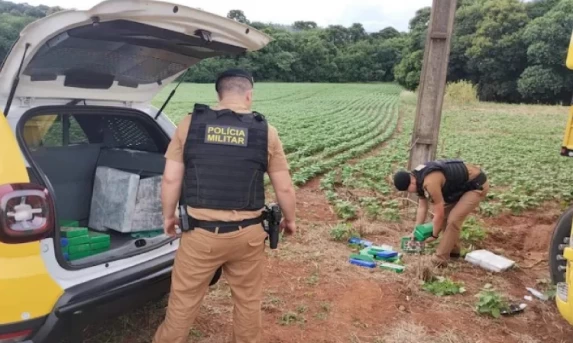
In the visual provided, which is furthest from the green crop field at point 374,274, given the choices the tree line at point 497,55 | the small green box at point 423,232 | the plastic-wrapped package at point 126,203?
the tree line at point 497,55

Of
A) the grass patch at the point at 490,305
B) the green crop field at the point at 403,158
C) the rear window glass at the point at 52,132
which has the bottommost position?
the green crop field at the point at 403,158

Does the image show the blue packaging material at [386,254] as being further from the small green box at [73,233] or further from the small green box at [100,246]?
the small green box at [73,233]

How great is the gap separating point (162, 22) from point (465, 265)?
414 cm

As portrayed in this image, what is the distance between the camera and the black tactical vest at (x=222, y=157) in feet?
9.57

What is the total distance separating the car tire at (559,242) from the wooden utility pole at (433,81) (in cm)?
247

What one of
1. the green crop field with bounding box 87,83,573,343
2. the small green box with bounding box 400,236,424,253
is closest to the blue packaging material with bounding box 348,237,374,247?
the green crop field with bounding box 87,83,573,343

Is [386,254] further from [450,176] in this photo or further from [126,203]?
[126,203]

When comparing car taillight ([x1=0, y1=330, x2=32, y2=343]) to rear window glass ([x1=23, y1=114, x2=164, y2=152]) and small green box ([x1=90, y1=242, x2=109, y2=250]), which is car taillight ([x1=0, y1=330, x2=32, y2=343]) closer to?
small green box ([x1=90, y1=242, x2=109, y2=250])

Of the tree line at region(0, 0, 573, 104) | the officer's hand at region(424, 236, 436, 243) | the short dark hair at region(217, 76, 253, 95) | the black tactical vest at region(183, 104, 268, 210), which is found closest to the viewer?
the black tactical vest at region(183, 104, 268, 210)

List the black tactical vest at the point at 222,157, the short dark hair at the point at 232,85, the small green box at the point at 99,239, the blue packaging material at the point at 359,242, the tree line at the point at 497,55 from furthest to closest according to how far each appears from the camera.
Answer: the tree line at the point at 497,55, the blue packaging material at the point at 359,242, the small green box at the point at 99,239, the short dark hair at the point at 232,85, the black tactical vest at the point at 222,157

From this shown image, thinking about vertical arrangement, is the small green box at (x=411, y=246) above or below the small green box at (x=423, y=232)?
below

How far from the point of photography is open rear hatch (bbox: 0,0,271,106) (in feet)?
8.27

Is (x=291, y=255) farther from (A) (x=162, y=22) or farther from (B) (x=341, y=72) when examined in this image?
(B) (x=341, y=72)

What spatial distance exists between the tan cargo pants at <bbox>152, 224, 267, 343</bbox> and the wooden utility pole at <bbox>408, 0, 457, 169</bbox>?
4358mm
